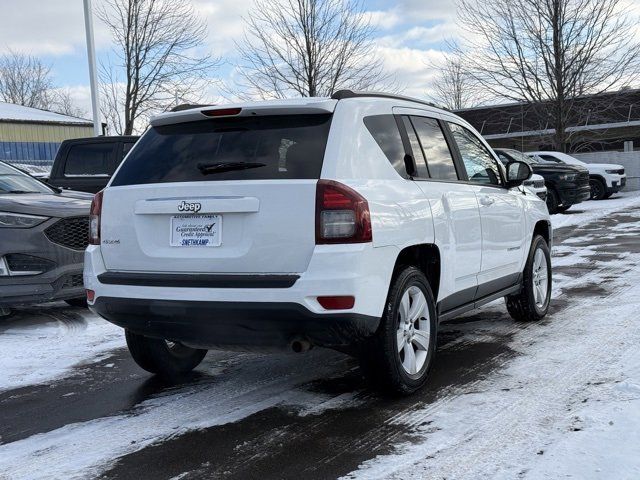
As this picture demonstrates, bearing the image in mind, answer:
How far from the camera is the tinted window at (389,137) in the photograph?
412 centimetres

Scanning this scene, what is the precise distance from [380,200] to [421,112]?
4.23 feet

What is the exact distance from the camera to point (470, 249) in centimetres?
487

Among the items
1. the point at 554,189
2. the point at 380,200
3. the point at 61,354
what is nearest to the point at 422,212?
the point at 380,200

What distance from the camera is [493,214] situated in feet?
17.4

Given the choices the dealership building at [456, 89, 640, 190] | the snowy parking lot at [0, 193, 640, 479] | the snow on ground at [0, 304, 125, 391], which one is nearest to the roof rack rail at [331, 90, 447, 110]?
the snowy parking lot at [0, 193, 640, 479]

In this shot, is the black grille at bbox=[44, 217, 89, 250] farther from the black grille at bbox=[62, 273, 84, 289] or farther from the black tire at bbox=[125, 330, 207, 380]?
the black tire at bbox=[125, 330, 207, 380]

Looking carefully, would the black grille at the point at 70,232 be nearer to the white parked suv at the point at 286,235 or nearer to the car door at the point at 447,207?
the white parked suv at the point at 286,235

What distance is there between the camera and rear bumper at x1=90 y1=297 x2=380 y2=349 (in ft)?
11.7

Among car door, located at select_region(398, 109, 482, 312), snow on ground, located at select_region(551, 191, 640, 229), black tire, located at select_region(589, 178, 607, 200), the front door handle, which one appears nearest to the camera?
car door, located at select_region(398, 109, 482, 312)

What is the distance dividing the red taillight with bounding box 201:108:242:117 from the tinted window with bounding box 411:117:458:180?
1309 millimetres

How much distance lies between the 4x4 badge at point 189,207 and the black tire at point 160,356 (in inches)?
46.4

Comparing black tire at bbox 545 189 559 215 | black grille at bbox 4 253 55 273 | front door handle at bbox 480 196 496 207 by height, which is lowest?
black grille at bbox 4 253 55 273

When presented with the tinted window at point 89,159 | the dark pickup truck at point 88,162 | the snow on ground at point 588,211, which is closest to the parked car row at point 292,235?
the dark pickup truck at point 88,162

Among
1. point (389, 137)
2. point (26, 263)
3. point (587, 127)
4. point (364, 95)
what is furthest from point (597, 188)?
point (364, 95)
